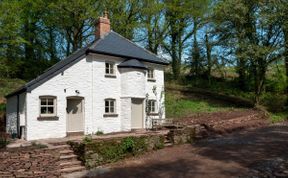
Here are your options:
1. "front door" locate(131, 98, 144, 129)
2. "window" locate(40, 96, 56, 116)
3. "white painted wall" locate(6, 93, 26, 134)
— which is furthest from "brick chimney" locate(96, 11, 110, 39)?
"white painted wall" locate(6, 93, 26, 134)

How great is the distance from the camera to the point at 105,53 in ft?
76.0

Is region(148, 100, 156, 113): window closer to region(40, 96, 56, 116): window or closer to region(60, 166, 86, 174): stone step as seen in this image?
region(40, 96, 56, 116): window

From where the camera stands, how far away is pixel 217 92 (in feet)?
134

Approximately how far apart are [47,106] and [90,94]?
3.11 meters

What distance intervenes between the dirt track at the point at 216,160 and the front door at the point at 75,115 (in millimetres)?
5764

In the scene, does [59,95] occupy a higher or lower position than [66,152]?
higher

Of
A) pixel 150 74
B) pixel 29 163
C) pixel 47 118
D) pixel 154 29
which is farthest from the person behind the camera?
pixel 154 29

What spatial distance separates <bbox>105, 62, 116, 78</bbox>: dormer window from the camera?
2371 cm

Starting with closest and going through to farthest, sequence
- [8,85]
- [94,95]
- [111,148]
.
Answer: [111,148]
[94,95]
[8,85]

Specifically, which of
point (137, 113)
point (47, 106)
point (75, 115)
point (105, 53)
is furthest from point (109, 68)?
point (47, 106)

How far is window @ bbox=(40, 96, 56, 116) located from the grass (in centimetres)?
1081

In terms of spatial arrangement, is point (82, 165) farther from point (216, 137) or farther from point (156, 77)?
point (156, 77)

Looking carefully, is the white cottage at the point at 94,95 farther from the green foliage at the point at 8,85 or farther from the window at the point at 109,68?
the green foliage at the point at 8,85

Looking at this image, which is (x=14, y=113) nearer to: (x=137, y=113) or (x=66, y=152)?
(x=66, y=152)
